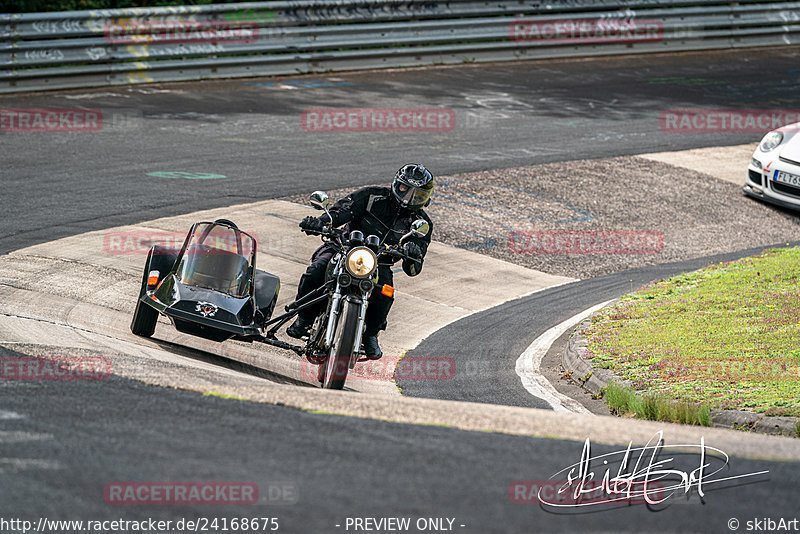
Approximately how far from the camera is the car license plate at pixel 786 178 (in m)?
14.7

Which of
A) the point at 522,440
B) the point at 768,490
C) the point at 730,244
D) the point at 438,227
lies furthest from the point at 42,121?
the point at 768,490

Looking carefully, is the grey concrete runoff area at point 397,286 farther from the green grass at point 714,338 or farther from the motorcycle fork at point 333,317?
the green grass at point 714,338

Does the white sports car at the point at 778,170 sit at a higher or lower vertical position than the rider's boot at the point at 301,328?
higher

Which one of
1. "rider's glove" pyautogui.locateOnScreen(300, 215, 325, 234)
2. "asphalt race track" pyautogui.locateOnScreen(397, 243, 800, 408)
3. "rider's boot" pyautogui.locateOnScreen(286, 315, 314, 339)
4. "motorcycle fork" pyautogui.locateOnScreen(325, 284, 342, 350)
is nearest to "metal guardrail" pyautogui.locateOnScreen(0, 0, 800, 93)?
"asphalt race track" pyautogui.locateOnScreen(397, 243, 800, 408)

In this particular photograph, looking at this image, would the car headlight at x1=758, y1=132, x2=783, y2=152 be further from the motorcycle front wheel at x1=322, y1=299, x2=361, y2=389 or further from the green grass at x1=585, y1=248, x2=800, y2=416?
the motorcycle front wheel at x1=322, y1=299, x2=361, y2=389

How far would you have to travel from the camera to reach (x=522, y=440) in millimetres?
5168

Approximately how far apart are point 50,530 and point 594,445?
277 centimetres

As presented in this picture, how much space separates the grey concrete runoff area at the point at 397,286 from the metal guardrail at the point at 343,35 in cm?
54

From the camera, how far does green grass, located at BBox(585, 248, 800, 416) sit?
766 centimetres

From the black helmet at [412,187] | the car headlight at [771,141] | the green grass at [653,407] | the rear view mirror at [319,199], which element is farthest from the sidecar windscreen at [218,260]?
the car headlight at [771,141]
